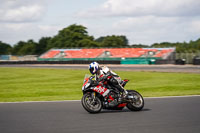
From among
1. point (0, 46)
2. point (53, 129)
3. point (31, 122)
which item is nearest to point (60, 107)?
point (31, 122)

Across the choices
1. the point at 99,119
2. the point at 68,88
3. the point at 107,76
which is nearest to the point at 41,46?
the point at 68,88

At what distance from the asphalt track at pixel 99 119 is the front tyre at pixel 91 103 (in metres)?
0.17

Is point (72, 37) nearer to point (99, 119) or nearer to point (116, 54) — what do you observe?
point (116, 54)

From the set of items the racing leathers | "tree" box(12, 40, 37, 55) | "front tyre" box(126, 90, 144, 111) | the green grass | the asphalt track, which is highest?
"tree" box(12, 40, 37, 55)

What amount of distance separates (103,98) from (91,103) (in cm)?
36

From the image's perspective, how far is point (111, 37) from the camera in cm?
9381

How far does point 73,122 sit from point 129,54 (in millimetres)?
50299

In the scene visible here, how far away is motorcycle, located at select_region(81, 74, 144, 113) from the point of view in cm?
801

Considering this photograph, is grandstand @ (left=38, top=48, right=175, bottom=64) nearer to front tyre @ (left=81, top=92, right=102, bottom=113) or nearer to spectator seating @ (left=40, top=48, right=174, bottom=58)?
spectator seating @ (left=40, top=48, right=174, bottom=58)

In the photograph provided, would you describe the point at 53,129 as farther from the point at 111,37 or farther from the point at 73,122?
the point at 111,37

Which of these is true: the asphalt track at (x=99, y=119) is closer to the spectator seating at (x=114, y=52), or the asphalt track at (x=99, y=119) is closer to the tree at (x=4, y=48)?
the spectator seating at (x=114, y=52)

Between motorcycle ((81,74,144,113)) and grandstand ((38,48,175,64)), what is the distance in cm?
3984

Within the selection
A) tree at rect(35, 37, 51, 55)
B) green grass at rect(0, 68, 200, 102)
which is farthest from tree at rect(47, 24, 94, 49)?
green grass at rect(0, 68, 200, 102)

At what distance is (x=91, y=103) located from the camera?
8.13 m
